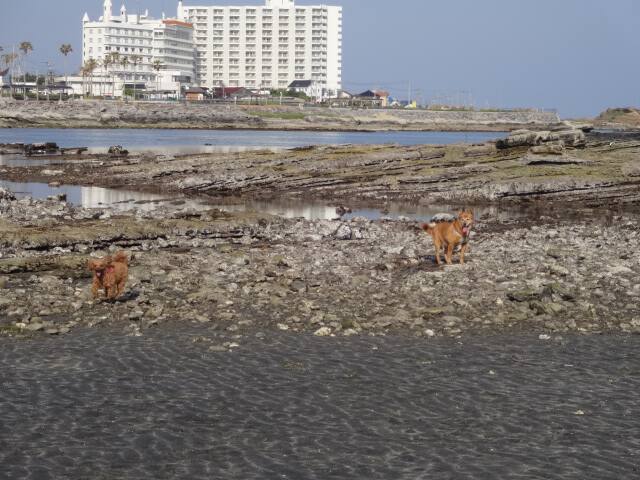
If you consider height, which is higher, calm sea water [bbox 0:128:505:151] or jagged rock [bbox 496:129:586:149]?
jagged rock [bbox 496:129:586:149]

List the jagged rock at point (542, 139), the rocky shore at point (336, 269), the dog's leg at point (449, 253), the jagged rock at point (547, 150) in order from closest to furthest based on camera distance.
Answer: the rocky shore at point (336, 269) < the dog's leg at point (449, 253) < the jagged rock at point (547, 150) < the jagged rock at point (542, 139)

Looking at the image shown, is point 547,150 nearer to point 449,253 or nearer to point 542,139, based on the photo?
point 542,139

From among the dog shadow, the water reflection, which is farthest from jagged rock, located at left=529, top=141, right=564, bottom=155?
the water reflection

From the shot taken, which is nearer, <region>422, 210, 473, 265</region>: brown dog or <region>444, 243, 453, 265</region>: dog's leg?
<region>422, 210, 473, 265</region>: brown dog

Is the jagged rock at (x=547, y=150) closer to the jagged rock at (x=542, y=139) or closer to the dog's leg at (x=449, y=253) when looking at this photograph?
the jagged rock at (x=542, y=139)

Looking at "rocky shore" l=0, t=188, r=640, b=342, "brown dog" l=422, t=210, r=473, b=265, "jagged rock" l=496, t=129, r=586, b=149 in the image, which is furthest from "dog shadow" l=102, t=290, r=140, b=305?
"jagged rock" l=496, t=129, r=586, b=149

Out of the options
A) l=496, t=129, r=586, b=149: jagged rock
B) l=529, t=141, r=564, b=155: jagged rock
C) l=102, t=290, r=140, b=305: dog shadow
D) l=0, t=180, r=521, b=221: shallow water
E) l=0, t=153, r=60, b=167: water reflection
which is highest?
l=496, t=129, r=586, b=149: jagged rock

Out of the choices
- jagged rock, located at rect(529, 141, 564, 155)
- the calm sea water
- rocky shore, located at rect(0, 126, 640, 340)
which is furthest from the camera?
the calm sea water

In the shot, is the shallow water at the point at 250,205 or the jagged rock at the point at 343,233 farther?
the shallow water at the point at 250,205

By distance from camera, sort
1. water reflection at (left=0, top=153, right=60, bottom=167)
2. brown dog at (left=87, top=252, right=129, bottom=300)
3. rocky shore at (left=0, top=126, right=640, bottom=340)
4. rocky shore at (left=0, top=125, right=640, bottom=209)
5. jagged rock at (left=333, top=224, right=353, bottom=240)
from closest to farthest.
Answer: rocky shore at (left=0, top=126, right=640, bottom=340) → brown dog at (left=87, top=252, right=129, bottom=300) → jagged rock at (left=333, top=224, right=353, bottom=240) → rocky shore at (left=0, top=125, right=640, bottom=209) → water reflection at (left=0, top=153, right=60, bottom=167)

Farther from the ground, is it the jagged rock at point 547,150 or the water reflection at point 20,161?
the jagged rock at point 547,150

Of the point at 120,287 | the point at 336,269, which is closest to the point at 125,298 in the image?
the point at 120,287

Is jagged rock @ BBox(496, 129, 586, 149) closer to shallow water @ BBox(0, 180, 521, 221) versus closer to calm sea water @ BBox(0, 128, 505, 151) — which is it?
shallow water @ BBox(0, 180, 521, 221)

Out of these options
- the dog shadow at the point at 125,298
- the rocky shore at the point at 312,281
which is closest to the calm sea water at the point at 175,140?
the rocky shore at the point at 312,281
